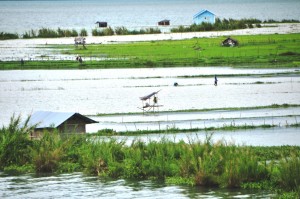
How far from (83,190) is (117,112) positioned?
17.6 meters

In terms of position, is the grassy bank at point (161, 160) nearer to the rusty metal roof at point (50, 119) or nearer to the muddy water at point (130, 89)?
the rusty metal roof at point (50, 119)

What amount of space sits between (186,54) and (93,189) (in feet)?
149

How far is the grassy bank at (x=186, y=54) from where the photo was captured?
62.3 meters

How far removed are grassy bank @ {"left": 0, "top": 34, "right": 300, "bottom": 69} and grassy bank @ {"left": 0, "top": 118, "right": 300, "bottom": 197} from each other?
115 feet

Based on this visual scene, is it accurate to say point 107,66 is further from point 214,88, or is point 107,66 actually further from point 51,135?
point 51,135

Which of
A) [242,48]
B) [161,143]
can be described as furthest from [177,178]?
[242,48]

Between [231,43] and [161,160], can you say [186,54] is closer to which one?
[231,43]

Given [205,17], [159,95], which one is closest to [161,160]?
[159,95]

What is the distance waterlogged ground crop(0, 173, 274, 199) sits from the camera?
2166 cm

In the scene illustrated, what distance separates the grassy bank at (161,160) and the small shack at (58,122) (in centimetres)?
179

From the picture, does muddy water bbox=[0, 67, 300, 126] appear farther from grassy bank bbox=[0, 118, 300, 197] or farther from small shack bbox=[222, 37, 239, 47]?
small shack bbox=[222, 37, 239, 47]

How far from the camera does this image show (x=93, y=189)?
23203 mm

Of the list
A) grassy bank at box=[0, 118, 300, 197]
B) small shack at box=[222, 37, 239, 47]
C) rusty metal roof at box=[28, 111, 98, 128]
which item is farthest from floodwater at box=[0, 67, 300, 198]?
small shack at box=[222, 37, 239, 47]

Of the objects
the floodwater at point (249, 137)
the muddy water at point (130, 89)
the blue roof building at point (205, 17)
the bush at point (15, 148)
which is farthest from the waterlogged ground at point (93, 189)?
the blue roof building at point (205, 17)
